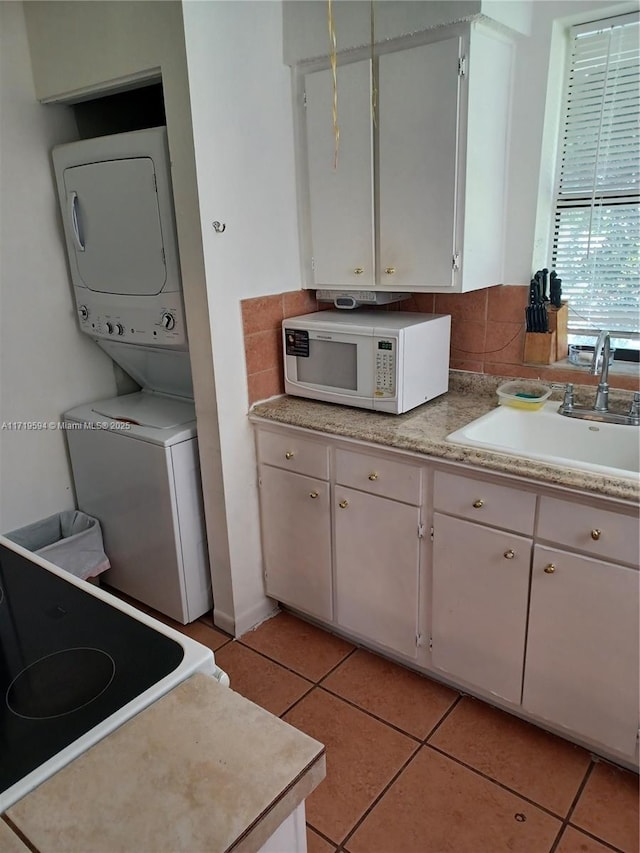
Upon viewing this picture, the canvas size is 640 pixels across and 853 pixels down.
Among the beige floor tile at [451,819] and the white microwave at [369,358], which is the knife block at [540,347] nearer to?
the white microwave at [369,358]

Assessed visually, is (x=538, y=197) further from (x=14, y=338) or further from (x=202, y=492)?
(x=14, y=338)

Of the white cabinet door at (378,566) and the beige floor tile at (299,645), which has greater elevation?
the white cabinet door at (378,566)


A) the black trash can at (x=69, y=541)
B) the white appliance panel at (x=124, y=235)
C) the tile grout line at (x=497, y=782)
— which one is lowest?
the tile grout line at (x=497, y=782)

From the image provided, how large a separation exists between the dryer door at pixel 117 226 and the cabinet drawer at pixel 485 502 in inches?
48.1

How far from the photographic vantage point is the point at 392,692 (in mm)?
2180

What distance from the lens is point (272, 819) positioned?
778 mm

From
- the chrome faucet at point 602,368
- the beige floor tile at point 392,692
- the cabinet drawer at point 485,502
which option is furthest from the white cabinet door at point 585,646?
the chrome faucet at point 602,368

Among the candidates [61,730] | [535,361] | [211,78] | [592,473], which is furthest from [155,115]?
[61,730]

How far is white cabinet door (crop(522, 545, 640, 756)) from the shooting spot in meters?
1.66

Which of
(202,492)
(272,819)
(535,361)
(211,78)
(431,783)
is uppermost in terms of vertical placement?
(211,78)

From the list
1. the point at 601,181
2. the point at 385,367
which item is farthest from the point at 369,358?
the point at 601,181

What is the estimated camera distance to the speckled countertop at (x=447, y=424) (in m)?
1.64

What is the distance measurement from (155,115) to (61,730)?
2544mm

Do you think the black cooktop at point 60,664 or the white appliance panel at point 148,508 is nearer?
the black cooktop at point 60,664
